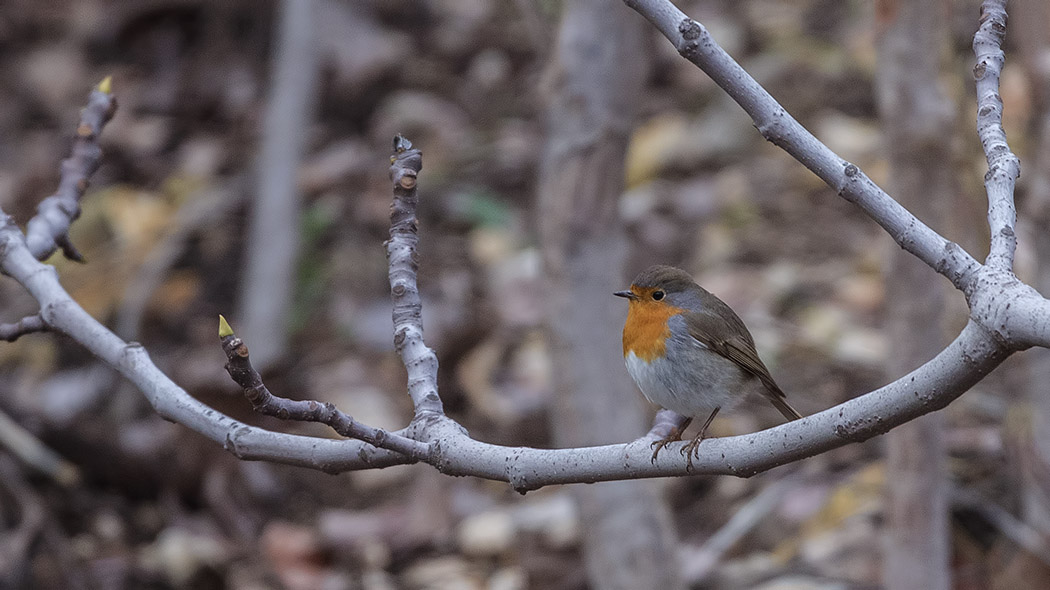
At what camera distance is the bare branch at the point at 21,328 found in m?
2.01

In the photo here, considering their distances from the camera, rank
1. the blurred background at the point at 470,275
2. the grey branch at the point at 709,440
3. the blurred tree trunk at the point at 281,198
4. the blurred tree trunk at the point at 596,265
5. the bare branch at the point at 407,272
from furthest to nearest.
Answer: the blurred tree trunk at the point at 281,198, the blurred background at the point at 470,275, the blurred tree trunk at the point at 596,265, the bare branch at the point at 407,272, the grey branch at the point at 709,440

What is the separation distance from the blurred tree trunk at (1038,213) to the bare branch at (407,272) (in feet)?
6.03

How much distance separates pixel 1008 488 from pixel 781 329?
4.47ft

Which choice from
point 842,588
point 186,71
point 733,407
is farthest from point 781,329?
point 186,71

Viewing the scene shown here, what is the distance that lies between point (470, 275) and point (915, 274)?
11.9 feet

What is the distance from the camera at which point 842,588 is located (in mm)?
3600

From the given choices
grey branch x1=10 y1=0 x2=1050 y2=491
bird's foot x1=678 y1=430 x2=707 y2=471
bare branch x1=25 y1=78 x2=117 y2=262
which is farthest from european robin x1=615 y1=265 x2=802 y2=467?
bare branch x1=25 y1=78 x2=117 y2=262

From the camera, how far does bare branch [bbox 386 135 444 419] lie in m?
1.82

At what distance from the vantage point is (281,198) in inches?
210

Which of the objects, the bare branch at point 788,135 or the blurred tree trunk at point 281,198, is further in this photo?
the blurred tree trunk at point 281,198

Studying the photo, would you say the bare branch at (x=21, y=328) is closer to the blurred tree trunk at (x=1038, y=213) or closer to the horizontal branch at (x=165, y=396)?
the horizontal branch at (x=165, y=396)

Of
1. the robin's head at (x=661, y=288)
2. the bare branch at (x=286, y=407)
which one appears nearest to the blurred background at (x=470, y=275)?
the robin's head at (x=661, y=288)

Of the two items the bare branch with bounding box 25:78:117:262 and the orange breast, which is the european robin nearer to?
the orange breast

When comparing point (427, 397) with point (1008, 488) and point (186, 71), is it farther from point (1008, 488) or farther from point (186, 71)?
point (186, 71)
